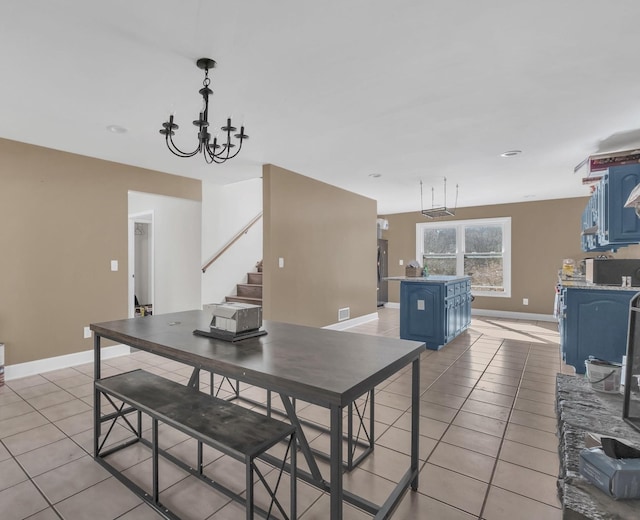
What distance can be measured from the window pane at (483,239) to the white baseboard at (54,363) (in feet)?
23.1

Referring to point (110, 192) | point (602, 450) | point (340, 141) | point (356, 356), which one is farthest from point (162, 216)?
point (602, 450)

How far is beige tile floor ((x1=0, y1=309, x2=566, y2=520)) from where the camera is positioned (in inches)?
68.7

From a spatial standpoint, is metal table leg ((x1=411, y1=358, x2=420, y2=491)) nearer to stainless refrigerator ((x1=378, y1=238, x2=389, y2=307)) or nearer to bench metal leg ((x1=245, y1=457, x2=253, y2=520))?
bench metal leg ((x1=245, y1=457, x2=253, y2=520))

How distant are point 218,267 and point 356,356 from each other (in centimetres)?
488

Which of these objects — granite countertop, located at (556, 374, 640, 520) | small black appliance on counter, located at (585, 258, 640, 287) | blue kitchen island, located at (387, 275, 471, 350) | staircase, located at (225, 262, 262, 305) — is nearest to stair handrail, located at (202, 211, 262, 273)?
staircase, located at (225, 262, 262, 305)

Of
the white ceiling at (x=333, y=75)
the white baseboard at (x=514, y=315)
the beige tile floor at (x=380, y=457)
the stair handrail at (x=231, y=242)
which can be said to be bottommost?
the beige tile floor at (x=380, y=457)

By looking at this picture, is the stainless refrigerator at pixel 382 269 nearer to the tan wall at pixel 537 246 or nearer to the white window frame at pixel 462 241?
the white window frame at pixel 462 241

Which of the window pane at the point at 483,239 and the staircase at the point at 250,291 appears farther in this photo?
the window pane at the point at 483,239

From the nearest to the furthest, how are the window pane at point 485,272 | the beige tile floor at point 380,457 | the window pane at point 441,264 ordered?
1. the beige tile floor at point 380,457
2. the window pane at point 485,272
3. the window pane at point 441,264

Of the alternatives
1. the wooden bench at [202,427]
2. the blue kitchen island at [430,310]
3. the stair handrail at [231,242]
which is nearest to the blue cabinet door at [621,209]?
the blue kitchen island at [430,310]

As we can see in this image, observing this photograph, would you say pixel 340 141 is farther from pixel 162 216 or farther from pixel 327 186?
pixel 162 216

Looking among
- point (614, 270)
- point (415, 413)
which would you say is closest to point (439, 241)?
point (614, 270)

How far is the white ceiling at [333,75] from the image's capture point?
1800 millimetres

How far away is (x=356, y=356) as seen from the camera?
1604 mm
